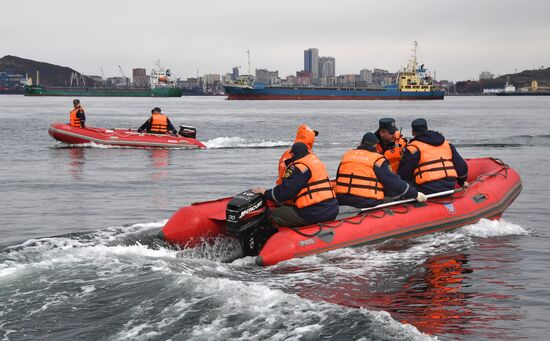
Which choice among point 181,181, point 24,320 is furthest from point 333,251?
point 181,181

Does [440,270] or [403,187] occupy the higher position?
[403,187]

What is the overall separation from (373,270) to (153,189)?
27.9 feet

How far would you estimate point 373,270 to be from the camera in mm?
8609

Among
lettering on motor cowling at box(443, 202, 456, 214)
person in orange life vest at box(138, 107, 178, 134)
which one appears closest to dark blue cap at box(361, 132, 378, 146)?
lettering on motor cowling at box(443, 202, 456, 214)

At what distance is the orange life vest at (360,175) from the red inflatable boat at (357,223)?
333 millimetres

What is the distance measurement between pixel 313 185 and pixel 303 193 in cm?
18

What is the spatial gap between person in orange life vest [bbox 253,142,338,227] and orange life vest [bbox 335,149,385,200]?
1.84 feet

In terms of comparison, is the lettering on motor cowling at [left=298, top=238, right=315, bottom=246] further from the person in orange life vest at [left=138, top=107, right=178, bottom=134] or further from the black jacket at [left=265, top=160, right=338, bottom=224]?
the person in orange life vest at [left=138, top=107, right=178, bottom=134]

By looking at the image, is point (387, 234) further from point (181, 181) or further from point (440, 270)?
point (181, 181)

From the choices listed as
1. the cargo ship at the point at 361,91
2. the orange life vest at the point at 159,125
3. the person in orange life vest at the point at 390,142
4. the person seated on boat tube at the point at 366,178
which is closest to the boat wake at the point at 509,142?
the orange life vest at the point at 159,125

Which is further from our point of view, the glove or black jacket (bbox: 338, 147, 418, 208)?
the glove

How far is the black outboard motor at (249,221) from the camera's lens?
8.86 meters

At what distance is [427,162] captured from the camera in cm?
1070

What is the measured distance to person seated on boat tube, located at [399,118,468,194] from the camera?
10.7m
